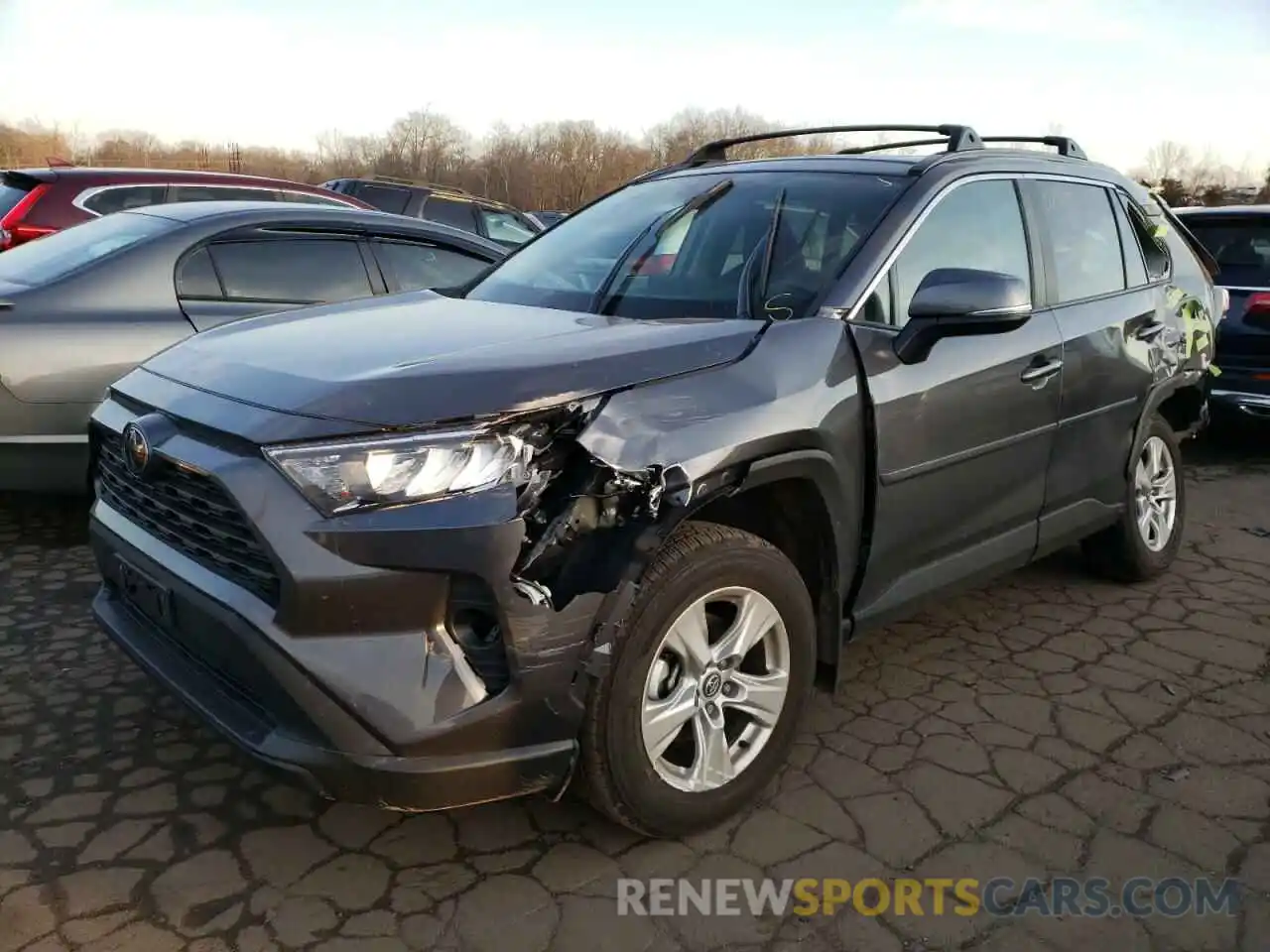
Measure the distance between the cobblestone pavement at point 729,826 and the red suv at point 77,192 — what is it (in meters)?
4.04

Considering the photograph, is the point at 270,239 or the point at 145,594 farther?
the point at 270,239

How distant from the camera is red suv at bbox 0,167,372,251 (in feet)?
22.9

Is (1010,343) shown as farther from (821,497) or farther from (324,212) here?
(324,212)

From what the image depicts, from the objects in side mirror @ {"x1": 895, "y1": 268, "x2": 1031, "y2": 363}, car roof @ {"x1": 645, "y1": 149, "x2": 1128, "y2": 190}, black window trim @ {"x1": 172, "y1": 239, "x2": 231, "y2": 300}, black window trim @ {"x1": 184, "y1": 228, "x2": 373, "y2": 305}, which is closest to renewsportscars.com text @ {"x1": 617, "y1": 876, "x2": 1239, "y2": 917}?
side mirror @ {"x1": 895, "y1": 268, "x2": 1031, "y2": 363}

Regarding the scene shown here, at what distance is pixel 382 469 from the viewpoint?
2213 mm

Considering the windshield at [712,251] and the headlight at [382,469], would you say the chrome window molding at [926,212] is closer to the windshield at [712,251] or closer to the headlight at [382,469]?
the windshield at [712,251]

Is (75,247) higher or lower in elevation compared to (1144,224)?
lower

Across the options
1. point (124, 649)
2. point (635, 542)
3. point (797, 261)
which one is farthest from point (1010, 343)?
point (124, 649)

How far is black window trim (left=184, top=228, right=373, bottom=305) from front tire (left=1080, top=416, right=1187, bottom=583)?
343 centimetres

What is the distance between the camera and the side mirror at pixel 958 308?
9.49 ft

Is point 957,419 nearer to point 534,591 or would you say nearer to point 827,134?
point 827,134

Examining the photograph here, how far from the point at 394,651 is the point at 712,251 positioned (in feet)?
5.94

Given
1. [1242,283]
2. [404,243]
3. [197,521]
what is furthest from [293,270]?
[1242,283]

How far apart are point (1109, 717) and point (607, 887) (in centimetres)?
191
